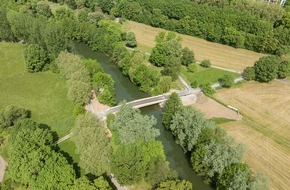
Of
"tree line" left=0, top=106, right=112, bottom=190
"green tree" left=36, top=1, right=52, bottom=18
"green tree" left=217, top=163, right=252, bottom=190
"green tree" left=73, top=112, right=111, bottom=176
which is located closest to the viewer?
"green tree" left=217, top=163, right=252, bottom=190

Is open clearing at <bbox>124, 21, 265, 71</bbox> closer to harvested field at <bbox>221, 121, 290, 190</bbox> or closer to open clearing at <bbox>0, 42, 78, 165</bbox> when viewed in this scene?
harvested field at <bbox>221, 121, 290, 190</bbox>

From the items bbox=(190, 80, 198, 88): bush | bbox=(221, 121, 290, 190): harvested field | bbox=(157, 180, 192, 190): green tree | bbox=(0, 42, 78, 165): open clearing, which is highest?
bbox=(190, 80, 198, 88): bush

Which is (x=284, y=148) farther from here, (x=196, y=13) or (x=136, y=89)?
(x=196, y=13)

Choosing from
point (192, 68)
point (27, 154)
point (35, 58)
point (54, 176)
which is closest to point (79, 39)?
point (35, 58)

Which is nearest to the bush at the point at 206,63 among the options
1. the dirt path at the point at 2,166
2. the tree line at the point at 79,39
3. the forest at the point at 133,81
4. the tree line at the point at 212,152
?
the forest at the point at 133,81

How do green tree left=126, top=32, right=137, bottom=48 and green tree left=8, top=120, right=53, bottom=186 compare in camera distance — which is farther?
green tree left=126, top=32, right=137, bottom=48

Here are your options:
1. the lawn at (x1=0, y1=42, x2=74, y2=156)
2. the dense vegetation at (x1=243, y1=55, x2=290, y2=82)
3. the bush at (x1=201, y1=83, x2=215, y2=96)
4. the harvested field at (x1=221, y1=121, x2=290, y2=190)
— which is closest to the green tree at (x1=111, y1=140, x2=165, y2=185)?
the lawn at (x1=0, y1=42, x2=74, y2=156)

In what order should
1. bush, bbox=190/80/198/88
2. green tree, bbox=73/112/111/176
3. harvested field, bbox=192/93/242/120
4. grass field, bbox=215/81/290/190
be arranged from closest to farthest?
1. green tree, bbox=73/112/111/176
2. grass field, bbox=215/81/290/190
3. harvested field, bbox=192/93/242/120
4. bush, bbox=190/80/198/88

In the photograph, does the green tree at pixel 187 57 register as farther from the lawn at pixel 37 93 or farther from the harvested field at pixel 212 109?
the lawn at pixel 37 93
